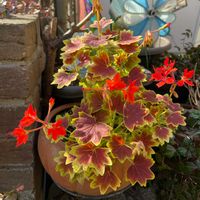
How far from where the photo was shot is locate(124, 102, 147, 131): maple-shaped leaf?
3.06 ft

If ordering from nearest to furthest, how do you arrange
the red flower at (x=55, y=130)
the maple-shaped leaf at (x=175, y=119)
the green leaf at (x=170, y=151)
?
1. the red flower at (x=55, y=130)
2. the maple-shaped leaf at (x=175, y=119)
3. the green leaf at (x=170, y=151)

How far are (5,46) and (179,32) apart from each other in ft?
6.43

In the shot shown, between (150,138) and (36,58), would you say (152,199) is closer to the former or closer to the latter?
(150,138)

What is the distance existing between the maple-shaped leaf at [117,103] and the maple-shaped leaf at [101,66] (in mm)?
84

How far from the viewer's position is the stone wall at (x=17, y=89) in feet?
3.46

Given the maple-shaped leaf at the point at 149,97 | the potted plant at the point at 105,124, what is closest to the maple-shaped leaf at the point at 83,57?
the potted plant at the point at 105,124

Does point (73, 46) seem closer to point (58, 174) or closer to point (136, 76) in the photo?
point (136, 76)

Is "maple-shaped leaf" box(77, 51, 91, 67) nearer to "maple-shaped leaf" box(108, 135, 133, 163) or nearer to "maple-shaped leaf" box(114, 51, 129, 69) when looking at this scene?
"maple-shaped leaf" box(114, 51, 129, 69)

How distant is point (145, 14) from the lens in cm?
179

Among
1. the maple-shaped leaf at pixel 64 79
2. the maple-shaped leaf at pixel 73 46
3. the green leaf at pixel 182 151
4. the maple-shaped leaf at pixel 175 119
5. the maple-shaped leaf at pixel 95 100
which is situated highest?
the maple-shaped leaf at pixel 73 46

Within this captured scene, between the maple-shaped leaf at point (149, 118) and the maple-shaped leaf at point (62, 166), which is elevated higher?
the maple-shaped leaf at point (149, 118)

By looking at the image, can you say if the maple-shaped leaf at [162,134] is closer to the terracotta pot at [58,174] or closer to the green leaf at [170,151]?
the terracotta pot at [58,174]

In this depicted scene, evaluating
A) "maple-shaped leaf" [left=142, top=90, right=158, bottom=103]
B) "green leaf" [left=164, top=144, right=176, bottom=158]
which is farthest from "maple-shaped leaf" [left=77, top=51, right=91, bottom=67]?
"green leaf" [left=164, top=144, right=176, bottom=158]

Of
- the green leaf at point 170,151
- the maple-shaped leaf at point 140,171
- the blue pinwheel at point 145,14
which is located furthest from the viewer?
the blue pinwheel at point 145,14
